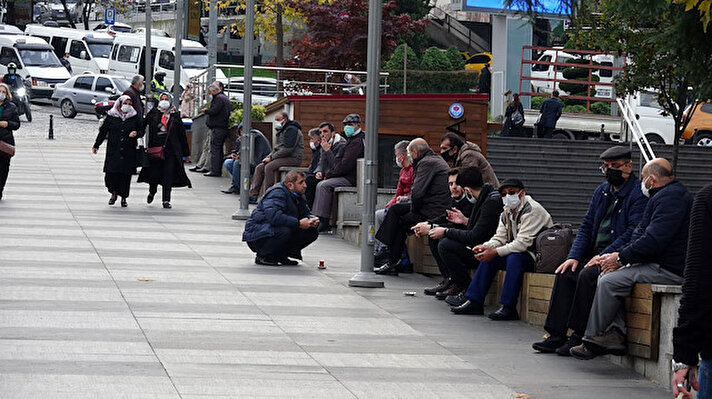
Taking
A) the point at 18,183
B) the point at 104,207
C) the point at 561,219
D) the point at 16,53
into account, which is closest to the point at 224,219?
the point at 104,207

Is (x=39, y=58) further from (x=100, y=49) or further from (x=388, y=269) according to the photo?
(x=388, y=269)

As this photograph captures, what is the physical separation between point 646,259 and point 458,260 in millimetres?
3424

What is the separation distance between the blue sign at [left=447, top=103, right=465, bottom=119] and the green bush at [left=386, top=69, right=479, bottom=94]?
526cm

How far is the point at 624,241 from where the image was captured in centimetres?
1000

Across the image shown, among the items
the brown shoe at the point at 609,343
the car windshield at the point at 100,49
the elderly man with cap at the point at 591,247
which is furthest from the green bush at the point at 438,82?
the car windshield at the point at 100,49

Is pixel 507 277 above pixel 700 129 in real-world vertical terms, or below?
below

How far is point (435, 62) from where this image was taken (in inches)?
1635

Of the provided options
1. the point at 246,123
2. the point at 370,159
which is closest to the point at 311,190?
the point at 246,123

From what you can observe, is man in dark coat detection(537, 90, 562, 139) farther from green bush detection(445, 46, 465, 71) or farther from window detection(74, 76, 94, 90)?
window detection(74, 76, 94, 90)

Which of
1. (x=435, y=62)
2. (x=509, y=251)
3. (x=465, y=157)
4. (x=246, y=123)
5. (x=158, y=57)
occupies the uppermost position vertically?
(x=158, y=57)

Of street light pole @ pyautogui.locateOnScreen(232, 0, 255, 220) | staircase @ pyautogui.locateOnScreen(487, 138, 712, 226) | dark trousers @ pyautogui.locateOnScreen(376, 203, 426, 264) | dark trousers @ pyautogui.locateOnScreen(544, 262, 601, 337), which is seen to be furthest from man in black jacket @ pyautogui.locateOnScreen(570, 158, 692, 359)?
staircase @ pyautogui.locateOnScreen(487, 138, 712, 226)

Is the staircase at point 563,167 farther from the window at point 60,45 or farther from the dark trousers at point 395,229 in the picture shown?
the window at point 60,45

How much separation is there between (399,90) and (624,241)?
62.2ft

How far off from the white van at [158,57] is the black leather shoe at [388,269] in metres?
30.7
